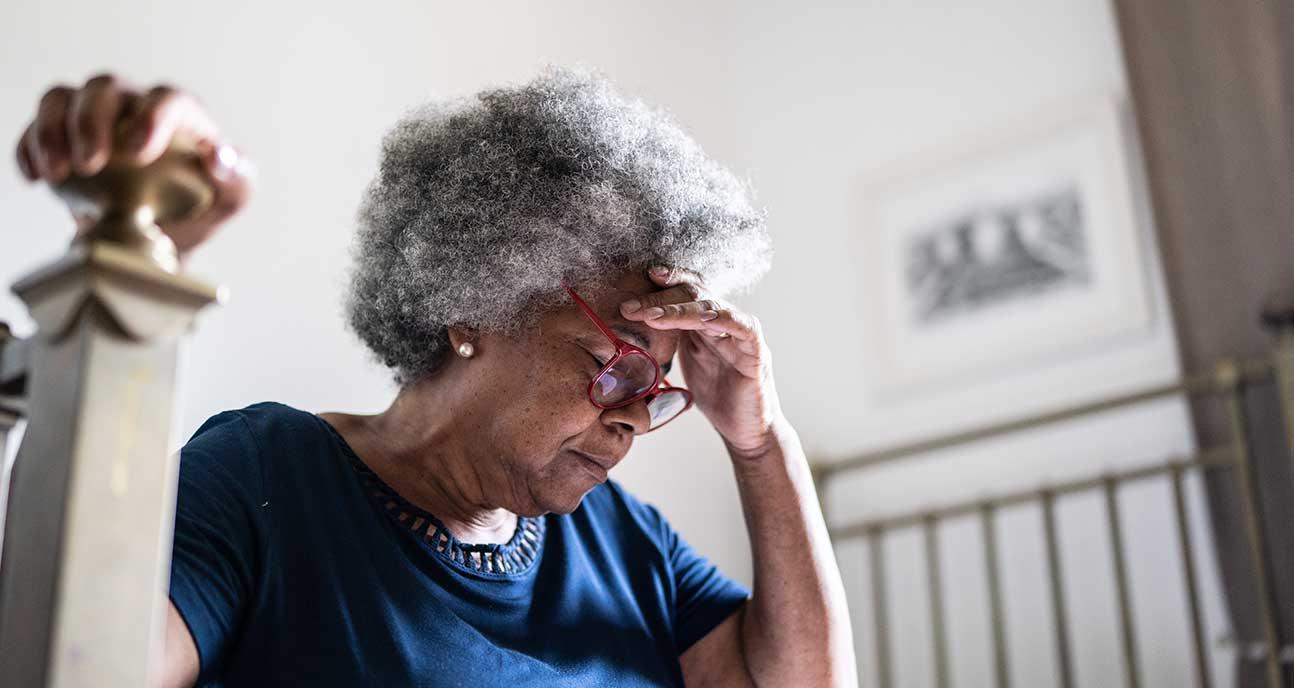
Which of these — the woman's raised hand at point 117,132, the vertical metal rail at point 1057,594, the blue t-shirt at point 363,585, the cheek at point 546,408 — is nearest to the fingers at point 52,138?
the woman's raised hand at point 117,132

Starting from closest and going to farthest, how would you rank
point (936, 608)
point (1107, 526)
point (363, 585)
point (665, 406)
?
1. point (363, 585)
2. point (665, 406)
3. point (1107, 526)
4. point (936, 608)

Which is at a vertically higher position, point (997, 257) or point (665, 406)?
point (997, 257)

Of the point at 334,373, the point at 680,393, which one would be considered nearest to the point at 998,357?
the point at 334,373

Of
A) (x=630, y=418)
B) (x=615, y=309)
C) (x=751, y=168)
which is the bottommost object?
(x=630, y=418)

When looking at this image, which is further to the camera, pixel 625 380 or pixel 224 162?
pixel 625 380

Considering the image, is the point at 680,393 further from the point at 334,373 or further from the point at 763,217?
the point at 334,373

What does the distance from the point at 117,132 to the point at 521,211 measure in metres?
0.67

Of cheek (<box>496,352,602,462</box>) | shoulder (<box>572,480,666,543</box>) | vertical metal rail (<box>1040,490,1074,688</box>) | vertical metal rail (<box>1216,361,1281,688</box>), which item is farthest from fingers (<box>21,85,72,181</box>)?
vertical metal rail (<box>1040,490,1074,688</box>)

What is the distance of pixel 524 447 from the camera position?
123 centimetres

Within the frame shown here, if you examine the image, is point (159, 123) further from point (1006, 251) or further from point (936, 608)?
point (1006, 251)

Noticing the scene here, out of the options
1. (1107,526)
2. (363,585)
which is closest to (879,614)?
(1107,526)

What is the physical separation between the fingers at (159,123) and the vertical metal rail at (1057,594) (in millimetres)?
2293

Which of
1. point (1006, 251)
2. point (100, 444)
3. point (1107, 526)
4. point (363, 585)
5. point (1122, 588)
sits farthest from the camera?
point (1006, 251)

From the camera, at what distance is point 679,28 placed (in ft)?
11.1
